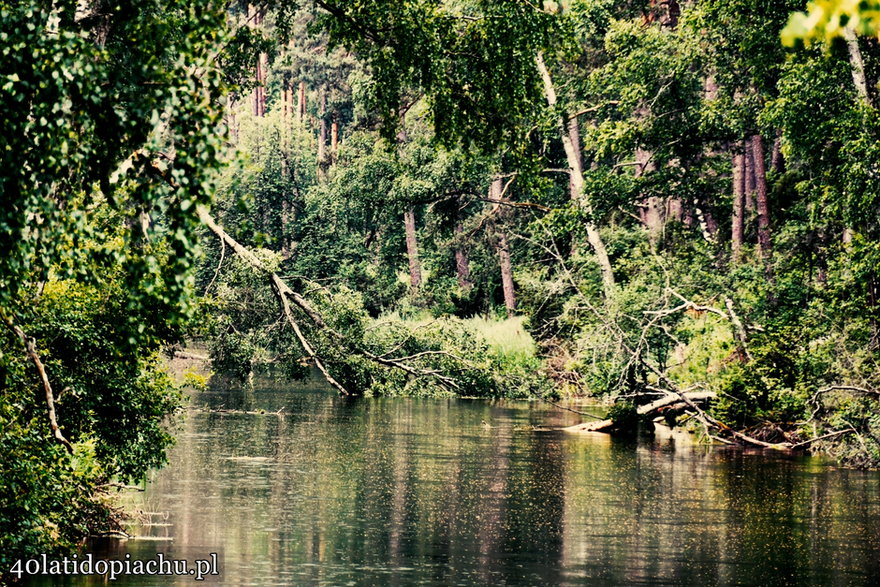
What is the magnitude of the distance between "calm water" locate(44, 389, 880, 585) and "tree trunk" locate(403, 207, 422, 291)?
1138 inches

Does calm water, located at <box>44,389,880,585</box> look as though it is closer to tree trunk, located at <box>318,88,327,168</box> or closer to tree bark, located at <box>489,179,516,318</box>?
tree bark, located at <box>489,179,516,318</box>

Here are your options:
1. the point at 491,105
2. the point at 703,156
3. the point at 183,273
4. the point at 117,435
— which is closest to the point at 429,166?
the point at 703,156

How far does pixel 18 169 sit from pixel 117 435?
26.4 feet

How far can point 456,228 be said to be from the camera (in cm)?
5759

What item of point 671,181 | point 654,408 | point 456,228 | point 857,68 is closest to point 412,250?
point 456,228

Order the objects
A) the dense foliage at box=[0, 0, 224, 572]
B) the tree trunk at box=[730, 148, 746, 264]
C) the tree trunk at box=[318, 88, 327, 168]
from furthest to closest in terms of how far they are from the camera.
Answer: the tree trunk at box=[318, 88, 327, 168] < the tree trunk at box=[730, 148, 746, 264] < the dense foliage at box=[0, 0, 224, 572]

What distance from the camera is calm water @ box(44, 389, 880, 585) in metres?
14.2

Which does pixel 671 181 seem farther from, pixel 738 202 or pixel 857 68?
pixel 857 68

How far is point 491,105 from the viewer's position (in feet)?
57.7

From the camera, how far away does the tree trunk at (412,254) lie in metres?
58.2

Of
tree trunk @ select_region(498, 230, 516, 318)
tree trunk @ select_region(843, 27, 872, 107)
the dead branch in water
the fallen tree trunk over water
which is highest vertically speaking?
tree trunk @ select_region(843, 27, 872, 107)

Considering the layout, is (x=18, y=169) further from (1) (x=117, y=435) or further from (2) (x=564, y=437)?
(2) (x=564, y=437)

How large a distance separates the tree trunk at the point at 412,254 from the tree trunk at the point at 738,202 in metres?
23.6

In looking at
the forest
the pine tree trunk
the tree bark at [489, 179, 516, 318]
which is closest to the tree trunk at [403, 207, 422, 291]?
the pine tree trunk
